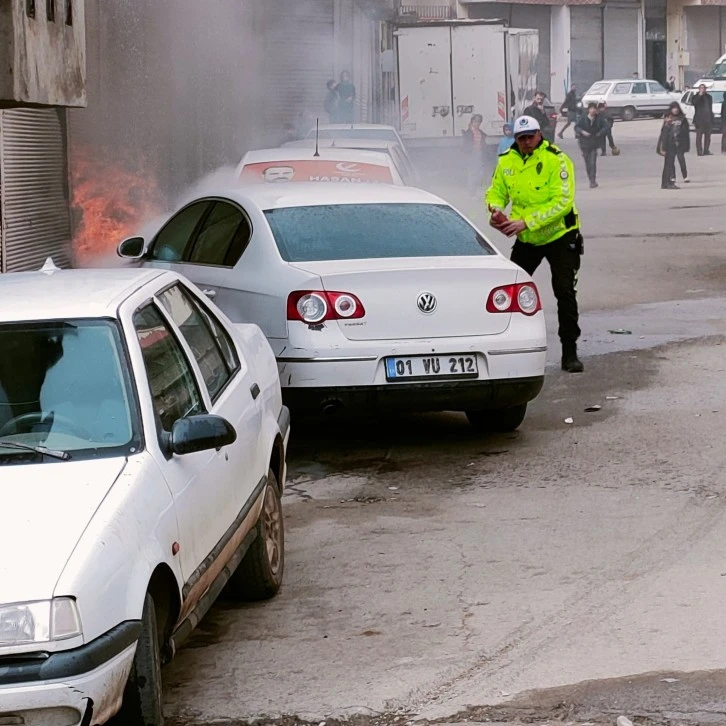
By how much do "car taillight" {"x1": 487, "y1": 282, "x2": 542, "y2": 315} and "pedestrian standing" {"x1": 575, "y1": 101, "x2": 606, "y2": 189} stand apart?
23.8 meters

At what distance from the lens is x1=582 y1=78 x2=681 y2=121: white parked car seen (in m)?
54.7

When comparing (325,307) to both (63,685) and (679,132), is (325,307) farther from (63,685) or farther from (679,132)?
(679,132)

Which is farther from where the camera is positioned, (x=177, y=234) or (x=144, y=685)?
(x=177, y=234)

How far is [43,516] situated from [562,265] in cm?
688

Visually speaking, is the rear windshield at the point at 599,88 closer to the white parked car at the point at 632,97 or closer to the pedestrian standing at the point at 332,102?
the white parked car at the point at 632,97

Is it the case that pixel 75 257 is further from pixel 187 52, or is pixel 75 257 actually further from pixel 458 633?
pixel 458 633

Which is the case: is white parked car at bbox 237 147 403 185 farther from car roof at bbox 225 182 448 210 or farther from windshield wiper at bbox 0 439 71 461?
windshield wiper at bbox 0 439 71 461

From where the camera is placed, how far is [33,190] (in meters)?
18.1

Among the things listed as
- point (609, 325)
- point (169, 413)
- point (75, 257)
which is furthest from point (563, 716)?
point (75, 257)

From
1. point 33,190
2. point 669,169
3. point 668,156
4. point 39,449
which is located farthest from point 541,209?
point 669,169

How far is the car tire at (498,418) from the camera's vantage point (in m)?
8.71

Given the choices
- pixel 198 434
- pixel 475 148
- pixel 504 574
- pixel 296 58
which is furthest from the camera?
pixel 296 58

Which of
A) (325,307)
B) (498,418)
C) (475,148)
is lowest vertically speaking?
(498,418)

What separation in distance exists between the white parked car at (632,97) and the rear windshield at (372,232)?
154 feet
